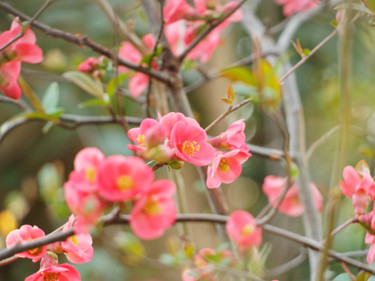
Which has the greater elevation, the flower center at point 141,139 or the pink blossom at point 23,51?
the pink blossom at point 23,51

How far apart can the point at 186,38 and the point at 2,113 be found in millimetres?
1500

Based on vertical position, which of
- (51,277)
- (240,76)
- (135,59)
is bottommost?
(51,277)

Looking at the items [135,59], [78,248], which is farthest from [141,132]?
[135,59]

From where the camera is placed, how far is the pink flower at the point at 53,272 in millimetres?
347

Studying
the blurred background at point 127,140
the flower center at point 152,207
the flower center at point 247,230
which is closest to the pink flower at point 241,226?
the flower center at point 247,230

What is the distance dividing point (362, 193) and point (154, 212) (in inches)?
9.1

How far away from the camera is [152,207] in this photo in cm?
27

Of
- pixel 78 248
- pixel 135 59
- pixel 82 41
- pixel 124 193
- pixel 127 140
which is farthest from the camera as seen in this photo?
pixel 127 140

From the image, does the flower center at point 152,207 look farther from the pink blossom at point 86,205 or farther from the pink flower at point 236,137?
the pink flower at point 236,137

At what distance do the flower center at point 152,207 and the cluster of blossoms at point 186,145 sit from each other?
32 mm

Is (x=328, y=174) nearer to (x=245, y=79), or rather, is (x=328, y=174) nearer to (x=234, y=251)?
(x=234, y=251)

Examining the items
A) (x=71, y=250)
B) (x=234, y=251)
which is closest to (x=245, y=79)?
(x=71, y=250)

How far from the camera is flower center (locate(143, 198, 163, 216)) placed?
0.27 meters

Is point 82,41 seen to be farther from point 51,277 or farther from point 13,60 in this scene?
point 51,277
